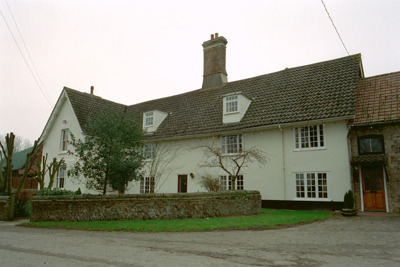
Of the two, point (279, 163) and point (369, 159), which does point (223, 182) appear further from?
point (369, 159)

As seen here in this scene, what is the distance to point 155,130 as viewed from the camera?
25766mm

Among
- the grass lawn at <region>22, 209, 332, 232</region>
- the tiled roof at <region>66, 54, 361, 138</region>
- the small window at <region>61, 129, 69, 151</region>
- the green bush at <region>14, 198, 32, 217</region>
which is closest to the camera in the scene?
the grass lawn at <region>22, 209, 332, 232</region>

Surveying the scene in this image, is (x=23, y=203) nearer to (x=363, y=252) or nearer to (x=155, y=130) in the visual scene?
(x=155, y=130)

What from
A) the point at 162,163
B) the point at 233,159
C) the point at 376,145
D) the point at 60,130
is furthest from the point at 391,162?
the point at 60,130

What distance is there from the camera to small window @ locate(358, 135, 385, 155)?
16.2 metres

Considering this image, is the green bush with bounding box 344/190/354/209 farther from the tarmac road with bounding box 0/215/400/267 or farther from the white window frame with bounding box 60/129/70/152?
the white window frame with bounding box 60/129/70/152

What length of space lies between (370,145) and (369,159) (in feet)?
3.68

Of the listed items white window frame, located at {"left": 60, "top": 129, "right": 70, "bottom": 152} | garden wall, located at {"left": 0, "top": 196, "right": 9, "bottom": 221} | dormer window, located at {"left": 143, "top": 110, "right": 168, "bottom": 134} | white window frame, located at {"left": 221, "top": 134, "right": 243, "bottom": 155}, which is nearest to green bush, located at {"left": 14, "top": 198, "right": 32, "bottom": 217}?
garden wall, located at {"left": 0, "top": 196, "right": 9, "bottom": 221}

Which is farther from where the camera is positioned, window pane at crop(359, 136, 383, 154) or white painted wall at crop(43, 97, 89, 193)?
white painted wall at crop(43, 97, 89, 193)

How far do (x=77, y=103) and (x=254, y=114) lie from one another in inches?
619

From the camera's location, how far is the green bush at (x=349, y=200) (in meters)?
15.2

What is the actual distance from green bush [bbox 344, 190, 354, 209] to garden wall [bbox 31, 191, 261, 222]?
18.2ft

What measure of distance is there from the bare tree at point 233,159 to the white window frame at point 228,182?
356 mm

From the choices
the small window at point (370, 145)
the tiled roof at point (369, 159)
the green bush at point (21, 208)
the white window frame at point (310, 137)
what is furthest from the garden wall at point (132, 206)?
the small window at point (370, 145)
